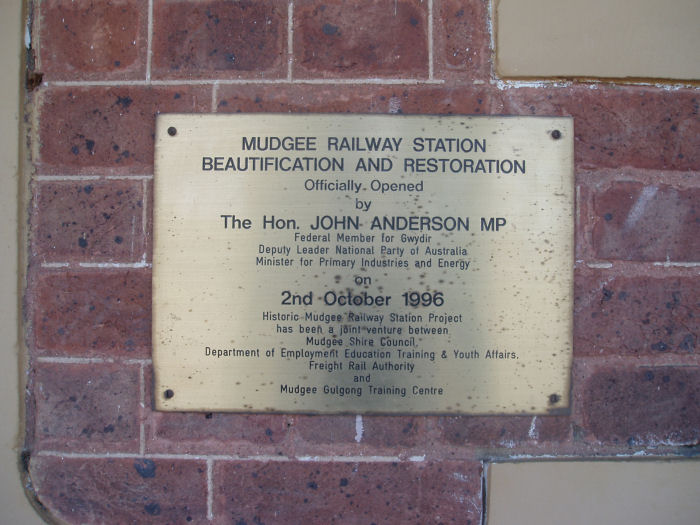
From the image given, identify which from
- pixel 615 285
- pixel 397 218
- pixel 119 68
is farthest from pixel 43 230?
pixel 615 285

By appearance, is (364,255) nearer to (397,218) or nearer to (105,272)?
(397,218)

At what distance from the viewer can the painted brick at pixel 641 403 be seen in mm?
913

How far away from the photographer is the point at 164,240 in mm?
911

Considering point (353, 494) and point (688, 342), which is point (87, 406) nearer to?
point (353, 494)

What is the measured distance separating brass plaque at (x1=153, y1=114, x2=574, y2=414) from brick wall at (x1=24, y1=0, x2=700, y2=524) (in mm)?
46

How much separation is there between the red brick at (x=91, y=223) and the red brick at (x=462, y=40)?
0.66 metres

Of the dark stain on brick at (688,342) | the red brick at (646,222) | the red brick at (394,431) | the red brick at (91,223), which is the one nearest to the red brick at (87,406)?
the red brick at (91,223)

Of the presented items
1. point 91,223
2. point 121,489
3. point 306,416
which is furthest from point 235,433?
point 91,223

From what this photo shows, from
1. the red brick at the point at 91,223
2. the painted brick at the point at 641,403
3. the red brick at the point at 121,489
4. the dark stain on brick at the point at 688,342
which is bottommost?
the red brick at the point at 121,489

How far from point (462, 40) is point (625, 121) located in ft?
1.18

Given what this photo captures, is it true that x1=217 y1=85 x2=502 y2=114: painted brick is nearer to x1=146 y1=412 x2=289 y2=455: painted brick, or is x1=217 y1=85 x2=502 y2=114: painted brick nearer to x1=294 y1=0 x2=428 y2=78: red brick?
x1=294 y1=0 x2=428 y2=78: red brick

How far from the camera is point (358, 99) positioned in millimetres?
922

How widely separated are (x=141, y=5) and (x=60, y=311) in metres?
0.64

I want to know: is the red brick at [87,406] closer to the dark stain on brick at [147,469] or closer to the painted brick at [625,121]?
the dark stain on brick at [147,469]
